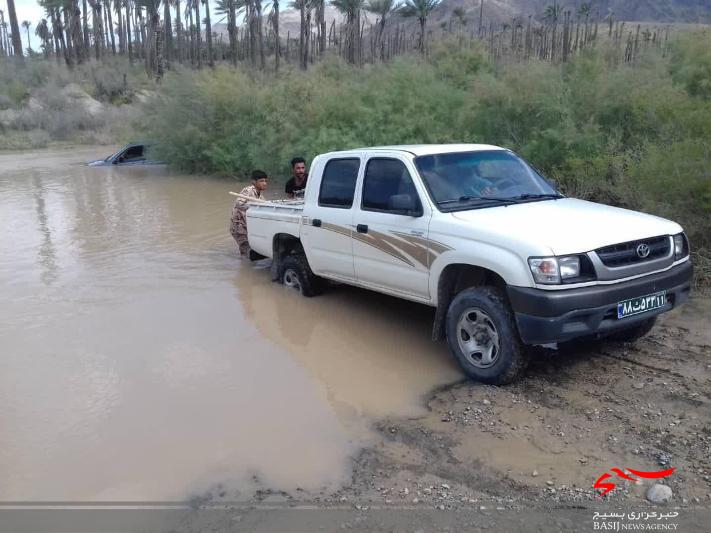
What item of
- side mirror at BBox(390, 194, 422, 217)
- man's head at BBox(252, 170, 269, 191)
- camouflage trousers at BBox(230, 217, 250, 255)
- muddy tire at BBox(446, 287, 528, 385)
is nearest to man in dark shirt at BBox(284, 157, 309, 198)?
man's head at BBox(252, 170, 269, 191)

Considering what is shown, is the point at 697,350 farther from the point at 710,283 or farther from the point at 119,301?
the point at 119,301

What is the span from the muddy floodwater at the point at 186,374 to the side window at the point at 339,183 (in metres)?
1.28

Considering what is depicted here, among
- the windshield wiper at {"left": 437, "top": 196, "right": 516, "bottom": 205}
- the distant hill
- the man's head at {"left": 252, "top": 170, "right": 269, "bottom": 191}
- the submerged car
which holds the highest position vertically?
the distant hill

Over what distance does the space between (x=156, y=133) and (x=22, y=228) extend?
37.7ft

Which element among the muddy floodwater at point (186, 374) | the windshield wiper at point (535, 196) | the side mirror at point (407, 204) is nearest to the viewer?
the muddy floodwater at point (186, 374)

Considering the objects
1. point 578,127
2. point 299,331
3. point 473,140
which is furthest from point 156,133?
point 299,331

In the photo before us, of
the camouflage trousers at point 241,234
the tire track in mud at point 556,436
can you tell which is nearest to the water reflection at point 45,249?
the camouflage trousers at point 241,234

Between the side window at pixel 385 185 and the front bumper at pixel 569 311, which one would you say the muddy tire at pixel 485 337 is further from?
the side window at pixel 385 185

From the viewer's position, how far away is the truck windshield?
5703 mm

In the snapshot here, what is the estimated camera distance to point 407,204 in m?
5.62

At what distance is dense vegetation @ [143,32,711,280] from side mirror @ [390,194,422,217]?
339cm

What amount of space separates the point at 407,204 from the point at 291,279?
2859mm

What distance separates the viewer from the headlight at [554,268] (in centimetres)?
457

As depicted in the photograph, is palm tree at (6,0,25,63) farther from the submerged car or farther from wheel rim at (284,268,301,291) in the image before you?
wheel rim at (284,268,301,291)
